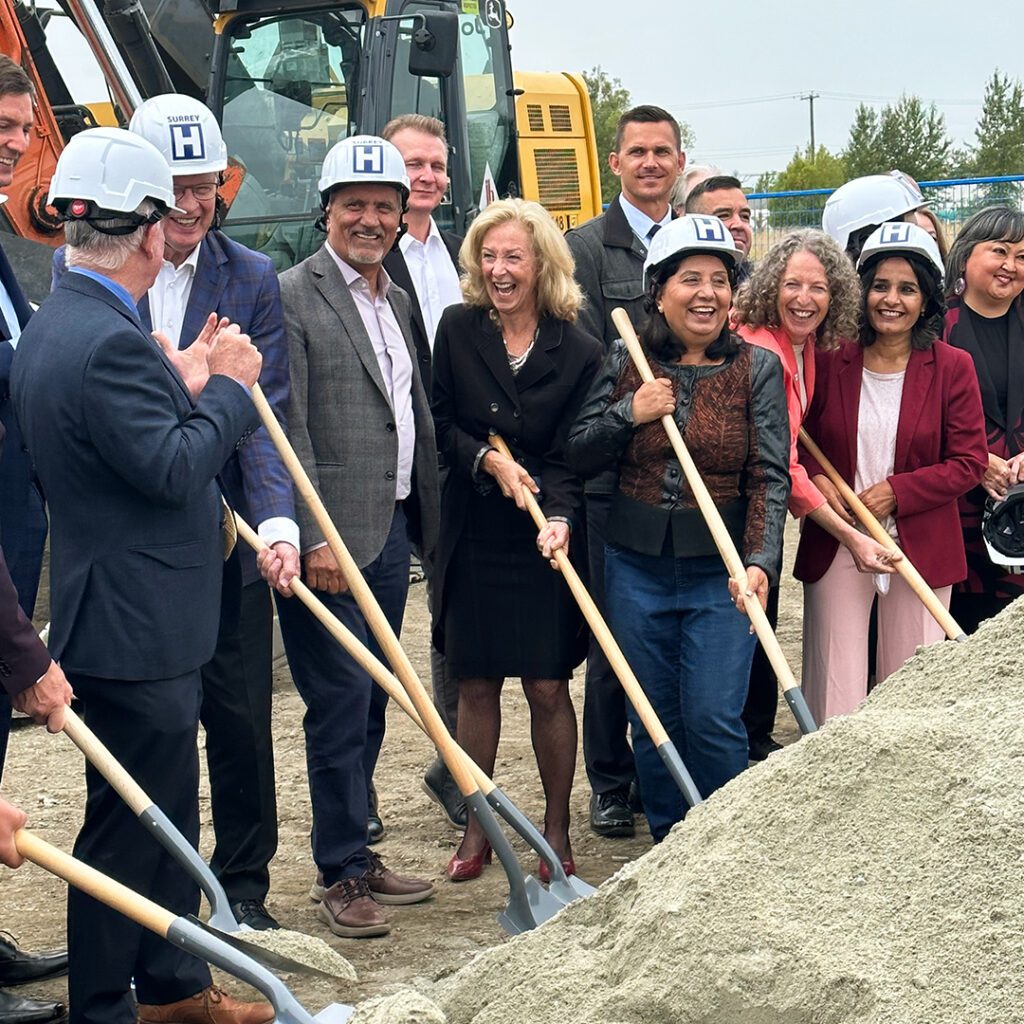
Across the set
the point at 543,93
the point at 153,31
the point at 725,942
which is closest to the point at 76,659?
the point at 725,942

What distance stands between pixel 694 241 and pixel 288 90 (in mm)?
5547

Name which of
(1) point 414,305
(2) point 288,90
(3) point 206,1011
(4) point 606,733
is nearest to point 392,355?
(1) point 414,305

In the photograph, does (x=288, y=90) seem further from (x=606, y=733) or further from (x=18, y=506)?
(x=18, y=506)

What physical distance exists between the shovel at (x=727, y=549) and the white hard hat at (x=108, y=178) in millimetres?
1621

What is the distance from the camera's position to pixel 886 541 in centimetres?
496

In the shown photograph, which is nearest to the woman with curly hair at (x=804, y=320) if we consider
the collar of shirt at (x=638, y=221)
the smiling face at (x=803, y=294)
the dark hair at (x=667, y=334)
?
the smiling face at (x=803, y=294)

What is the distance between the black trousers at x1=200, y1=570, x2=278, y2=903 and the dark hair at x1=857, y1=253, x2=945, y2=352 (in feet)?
6.91

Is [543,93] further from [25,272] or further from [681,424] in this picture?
[681,424]

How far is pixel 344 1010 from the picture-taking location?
333 cm

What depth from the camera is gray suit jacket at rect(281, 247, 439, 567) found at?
15.7 ft

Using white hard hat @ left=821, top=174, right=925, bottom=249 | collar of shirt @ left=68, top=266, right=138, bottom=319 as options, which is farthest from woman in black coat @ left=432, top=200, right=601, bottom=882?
collar of shirt @ left=68, top=266, right=138, bottom=319

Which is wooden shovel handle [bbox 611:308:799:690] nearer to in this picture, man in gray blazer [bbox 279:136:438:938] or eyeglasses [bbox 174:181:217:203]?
man in gray blazer [bbox 279:136:438:938]

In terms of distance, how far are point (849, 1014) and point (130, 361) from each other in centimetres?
202

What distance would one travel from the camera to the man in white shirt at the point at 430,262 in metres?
5.70
